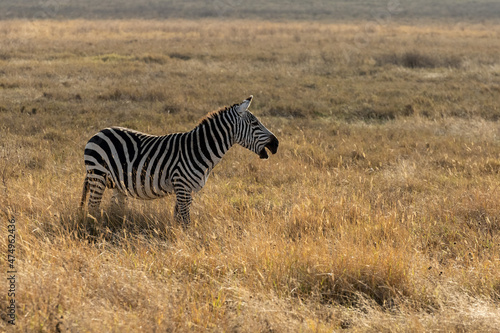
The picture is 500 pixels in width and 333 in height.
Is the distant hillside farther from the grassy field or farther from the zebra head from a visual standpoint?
the zebra head

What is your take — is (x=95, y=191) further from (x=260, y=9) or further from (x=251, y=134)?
(x=260, y=9)

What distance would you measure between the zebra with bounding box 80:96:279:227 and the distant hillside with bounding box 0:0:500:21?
55.2m

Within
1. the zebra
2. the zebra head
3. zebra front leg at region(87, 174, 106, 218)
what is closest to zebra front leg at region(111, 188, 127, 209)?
the zebra

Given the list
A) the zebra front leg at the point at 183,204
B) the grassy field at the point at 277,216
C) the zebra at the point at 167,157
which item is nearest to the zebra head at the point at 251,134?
the zebra at the point at 167,157

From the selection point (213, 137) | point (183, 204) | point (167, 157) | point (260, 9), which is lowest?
point (183, 204)

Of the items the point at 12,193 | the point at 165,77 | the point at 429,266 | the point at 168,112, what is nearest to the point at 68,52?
the point at 165,77

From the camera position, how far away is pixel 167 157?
632 centimetres

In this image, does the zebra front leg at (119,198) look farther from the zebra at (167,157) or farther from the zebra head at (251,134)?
the zebra head at (251,134)

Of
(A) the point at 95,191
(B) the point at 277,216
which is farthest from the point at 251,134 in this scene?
(A) the point at 95,191

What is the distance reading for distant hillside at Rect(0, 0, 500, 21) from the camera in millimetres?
63438

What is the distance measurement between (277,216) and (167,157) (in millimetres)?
1533

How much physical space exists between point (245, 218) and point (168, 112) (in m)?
8.67

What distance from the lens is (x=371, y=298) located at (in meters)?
4.55

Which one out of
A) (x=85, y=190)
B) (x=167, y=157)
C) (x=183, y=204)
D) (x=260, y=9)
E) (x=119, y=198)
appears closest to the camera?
(x=183, y=204)
